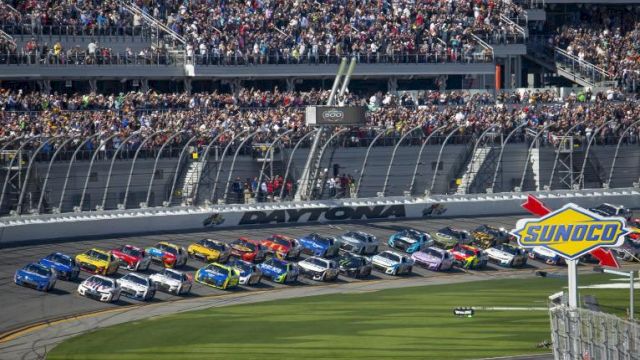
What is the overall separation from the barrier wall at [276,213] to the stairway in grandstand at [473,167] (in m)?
0.48

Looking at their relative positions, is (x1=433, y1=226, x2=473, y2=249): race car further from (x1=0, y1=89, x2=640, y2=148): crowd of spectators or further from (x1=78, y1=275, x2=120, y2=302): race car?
(x1=78, y1=275, x2=120, y2=302): race car

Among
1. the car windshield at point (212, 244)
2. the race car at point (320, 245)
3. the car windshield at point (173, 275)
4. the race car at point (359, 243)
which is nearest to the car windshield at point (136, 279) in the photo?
the car windshield at point (173, 275)

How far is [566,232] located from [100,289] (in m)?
27.1

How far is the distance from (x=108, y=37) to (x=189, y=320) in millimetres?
29477

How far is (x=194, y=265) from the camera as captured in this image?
58.2m

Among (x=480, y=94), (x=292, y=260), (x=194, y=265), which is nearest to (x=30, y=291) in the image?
(x=194, y=265)

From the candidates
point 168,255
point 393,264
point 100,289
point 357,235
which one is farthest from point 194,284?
point 357,235

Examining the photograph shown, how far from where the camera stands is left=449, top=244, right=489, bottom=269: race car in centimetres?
6162

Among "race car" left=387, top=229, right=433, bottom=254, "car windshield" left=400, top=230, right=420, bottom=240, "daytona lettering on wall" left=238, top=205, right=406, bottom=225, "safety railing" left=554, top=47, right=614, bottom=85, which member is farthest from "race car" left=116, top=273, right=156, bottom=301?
"safety railing" left=554, top=47, right=614, bottom=85

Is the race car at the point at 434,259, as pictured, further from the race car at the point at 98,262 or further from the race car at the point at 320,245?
the race car at the point at 98,262

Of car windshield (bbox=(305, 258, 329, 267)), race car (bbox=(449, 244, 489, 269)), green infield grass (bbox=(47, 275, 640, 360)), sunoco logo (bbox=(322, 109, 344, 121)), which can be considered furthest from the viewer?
sunoco logo (bbox=(322, 109, 344, 121))

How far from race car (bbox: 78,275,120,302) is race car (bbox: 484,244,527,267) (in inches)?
743

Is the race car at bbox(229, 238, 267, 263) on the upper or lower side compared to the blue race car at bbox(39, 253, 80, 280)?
lower

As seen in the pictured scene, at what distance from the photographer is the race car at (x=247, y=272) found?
2195 inches
